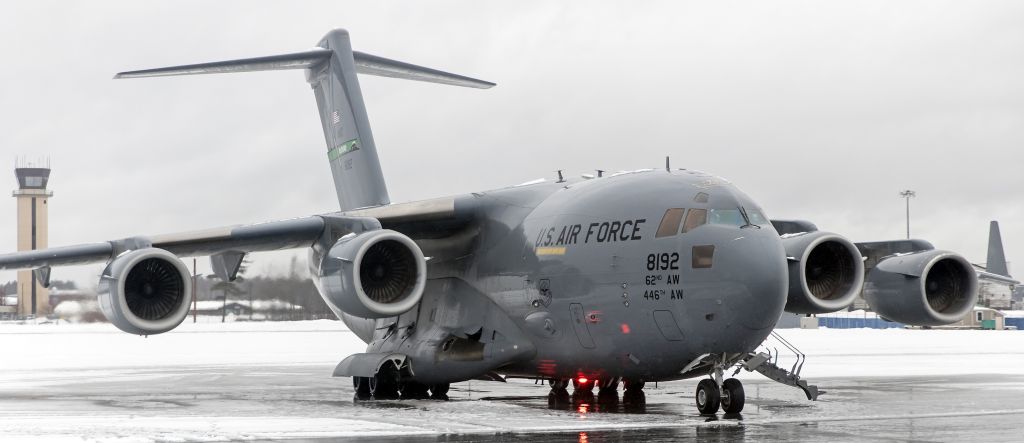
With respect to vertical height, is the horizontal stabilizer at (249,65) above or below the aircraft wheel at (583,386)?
above

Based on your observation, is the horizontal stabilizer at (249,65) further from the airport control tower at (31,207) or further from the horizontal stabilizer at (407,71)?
the airport control tower at (31,207)

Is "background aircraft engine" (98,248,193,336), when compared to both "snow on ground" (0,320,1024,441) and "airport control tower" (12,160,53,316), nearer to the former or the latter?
"snow on ground" (0,320,1024,441)

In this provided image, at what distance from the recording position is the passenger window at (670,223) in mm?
14250

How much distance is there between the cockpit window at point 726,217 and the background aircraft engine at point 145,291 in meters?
6.59

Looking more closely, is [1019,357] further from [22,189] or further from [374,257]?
[22,189]

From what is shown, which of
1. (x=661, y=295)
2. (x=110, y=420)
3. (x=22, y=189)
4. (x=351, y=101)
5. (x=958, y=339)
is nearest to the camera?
(x=110, y=420)

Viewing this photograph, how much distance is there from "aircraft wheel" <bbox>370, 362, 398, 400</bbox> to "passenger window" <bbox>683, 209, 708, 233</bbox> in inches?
205

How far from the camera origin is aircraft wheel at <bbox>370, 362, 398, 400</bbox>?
1733cm

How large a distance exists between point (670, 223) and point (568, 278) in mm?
1654

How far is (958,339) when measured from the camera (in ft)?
142

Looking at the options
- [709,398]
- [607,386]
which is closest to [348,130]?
[607,386]

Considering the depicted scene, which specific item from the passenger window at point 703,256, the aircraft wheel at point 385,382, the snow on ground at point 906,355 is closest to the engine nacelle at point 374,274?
the aircraft wheel at point 385,382

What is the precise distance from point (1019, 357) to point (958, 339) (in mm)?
13569

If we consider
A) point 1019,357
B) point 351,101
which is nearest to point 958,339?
point 1019,357
